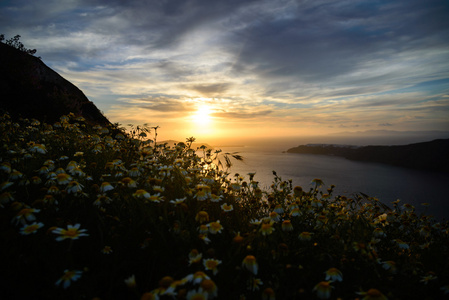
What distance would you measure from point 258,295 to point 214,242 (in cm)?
85

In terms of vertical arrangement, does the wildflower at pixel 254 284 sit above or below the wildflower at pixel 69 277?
below

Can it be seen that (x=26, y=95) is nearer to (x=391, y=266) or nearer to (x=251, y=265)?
(x=251, y=265)

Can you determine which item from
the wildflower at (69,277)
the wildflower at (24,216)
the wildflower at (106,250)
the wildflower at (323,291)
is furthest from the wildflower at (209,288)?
the wildflower at (24,216)

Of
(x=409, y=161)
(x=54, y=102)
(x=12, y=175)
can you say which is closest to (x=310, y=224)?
(x=12, y=175)

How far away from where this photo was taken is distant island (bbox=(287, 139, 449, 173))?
33.0 metres

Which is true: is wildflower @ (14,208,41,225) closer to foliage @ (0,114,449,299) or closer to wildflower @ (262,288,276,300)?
foliage @ (0,114,449,299)

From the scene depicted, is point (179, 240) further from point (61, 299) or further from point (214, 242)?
point (61, 299)

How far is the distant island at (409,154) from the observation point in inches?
1299

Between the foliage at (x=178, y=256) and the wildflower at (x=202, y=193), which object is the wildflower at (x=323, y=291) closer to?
the foliage at (x=178, y=256)

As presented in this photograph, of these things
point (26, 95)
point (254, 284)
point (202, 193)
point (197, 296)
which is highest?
point (26, 95)

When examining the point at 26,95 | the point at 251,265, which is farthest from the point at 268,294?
the point at 26,95

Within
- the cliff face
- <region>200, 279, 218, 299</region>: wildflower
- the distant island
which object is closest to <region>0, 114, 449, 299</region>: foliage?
<region>200, 279, 218, 299</region>: wildflower

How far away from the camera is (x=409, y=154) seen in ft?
121

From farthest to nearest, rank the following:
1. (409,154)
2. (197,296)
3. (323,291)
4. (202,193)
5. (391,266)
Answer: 1. (409,154)
2. (202,193)
3. (391,266)
4. (323,291)
5. (197,296)
